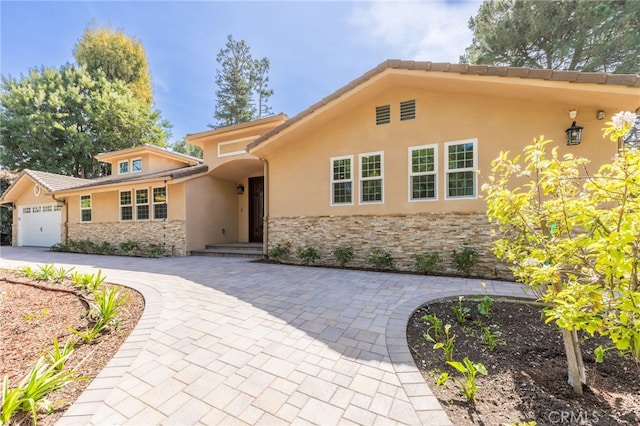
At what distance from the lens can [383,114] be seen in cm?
746

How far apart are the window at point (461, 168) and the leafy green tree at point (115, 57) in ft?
94.9

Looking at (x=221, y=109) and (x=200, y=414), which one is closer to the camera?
(x=200, y=414)

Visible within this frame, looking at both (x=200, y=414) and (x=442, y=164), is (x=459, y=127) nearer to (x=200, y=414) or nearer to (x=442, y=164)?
(x=442, y=164)

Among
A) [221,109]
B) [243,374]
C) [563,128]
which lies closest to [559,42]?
[563,128]

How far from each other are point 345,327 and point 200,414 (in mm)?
1948

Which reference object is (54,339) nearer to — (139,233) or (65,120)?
(139,233)

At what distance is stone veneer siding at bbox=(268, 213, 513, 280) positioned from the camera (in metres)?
6.22

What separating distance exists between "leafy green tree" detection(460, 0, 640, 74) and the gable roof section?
820 cm

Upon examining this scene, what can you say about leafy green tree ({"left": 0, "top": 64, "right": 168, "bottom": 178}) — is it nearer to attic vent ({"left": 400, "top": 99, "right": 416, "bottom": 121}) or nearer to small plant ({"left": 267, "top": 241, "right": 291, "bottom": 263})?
small plant ({"left": 267, "top": 241, "right": 291, "bottom": 263})

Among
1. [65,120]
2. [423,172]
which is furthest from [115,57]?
[423,172]

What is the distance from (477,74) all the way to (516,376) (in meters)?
6.06

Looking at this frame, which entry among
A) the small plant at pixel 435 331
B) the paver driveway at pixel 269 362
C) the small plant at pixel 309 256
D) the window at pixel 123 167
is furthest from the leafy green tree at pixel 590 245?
the window at pixel 123 167

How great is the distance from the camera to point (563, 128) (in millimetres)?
5789

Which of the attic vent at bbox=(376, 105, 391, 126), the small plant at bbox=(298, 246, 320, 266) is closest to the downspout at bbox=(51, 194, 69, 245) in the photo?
the small plant at bbox=(298, 246, 320, 266)
